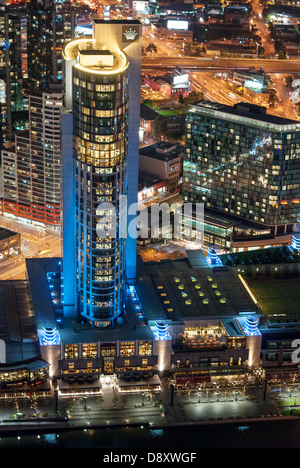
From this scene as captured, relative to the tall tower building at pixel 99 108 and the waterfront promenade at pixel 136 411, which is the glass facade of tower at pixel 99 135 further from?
the waterfront promenade at pixel 136 411

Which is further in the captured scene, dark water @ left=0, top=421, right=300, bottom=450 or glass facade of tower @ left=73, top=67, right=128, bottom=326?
glass facade of tower @ left=73, top=67, right=128, bottom=326

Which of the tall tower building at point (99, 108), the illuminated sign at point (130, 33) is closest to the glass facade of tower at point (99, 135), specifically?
the tall tower building at point (99, 108)

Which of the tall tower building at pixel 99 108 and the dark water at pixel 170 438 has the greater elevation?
the tall tower building at pixel 99 108

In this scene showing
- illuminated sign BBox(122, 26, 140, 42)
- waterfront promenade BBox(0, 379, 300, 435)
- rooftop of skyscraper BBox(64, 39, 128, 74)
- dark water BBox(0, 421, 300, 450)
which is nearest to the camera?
dark water BBox(0, 421, 300, 450)

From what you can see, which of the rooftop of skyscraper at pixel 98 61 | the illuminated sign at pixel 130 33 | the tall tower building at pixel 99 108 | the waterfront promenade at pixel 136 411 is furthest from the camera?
the illuminated sign at pixel 130 33

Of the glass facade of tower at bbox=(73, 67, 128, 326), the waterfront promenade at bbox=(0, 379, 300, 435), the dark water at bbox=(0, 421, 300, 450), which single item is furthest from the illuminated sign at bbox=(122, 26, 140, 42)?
the dark water at bbox=(0, 421, 300, 450)

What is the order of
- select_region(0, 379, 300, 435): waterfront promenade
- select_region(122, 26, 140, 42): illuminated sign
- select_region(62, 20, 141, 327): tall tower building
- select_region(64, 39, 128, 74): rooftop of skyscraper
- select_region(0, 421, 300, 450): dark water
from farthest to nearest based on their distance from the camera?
select_region(122, 26, 140, 42): illuminated sign
select_region(62, 20, 141, 327): tall tower building
select_region(64, 39, 128, 74): rooftop of skyscraper
select_region(0, 379, 300, 435): waterfront promenade
select_region(0, 421, 300, 450): dark water

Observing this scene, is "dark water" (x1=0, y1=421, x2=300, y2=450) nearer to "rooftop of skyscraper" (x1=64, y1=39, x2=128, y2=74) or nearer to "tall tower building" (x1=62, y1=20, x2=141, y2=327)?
"tall tower building" (x1=62, y1=20, x2=141, y2=327)
